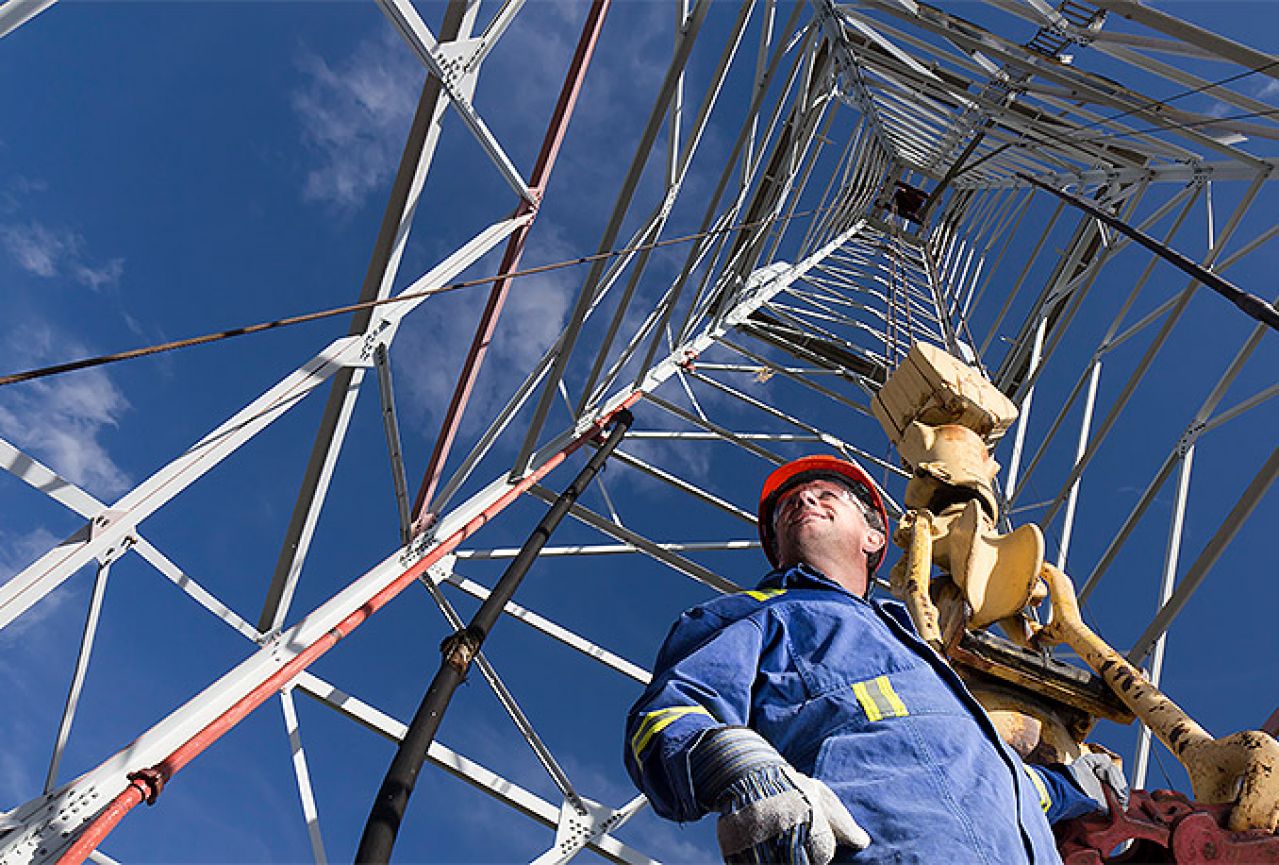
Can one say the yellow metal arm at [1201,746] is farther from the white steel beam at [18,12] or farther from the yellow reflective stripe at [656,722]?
the white steel beam at [18,12]

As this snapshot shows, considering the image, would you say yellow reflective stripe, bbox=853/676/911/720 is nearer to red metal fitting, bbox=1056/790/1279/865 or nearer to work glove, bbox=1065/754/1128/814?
red metal fitting, bbox=1056/790/1279/865

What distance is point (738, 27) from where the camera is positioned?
5.88 metres

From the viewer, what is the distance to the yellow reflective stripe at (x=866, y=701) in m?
2.14

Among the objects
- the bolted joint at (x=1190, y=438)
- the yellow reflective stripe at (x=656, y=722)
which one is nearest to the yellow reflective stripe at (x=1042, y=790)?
the yellow reflective stripe at (x=656, y=722)

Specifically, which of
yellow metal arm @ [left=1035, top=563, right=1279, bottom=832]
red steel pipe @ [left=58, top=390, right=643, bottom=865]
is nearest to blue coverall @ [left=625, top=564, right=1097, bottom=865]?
yellow metal arm @ [left=1035, top=563, right=1279, bottom=832]

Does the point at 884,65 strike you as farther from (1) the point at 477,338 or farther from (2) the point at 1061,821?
(2) the point at 1061,821

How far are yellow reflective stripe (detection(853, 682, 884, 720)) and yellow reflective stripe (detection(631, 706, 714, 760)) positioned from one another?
0.42m

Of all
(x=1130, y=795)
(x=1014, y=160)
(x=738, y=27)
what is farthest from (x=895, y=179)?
(x=1130, y=795)

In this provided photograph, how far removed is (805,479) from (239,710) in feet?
8.08

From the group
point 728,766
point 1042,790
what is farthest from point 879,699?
point 1042,790

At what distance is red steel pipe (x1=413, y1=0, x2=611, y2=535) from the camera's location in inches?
176

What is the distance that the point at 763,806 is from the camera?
5.32ft

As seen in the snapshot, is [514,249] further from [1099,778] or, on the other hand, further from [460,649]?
[1099,778]

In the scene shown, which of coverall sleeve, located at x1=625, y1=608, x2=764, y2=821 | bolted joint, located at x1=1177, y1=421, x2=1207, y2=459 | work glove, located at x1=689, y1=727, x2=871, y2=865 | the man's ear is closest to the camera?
work glove, located at x1=689, y1=727, x2=871, y2=865
